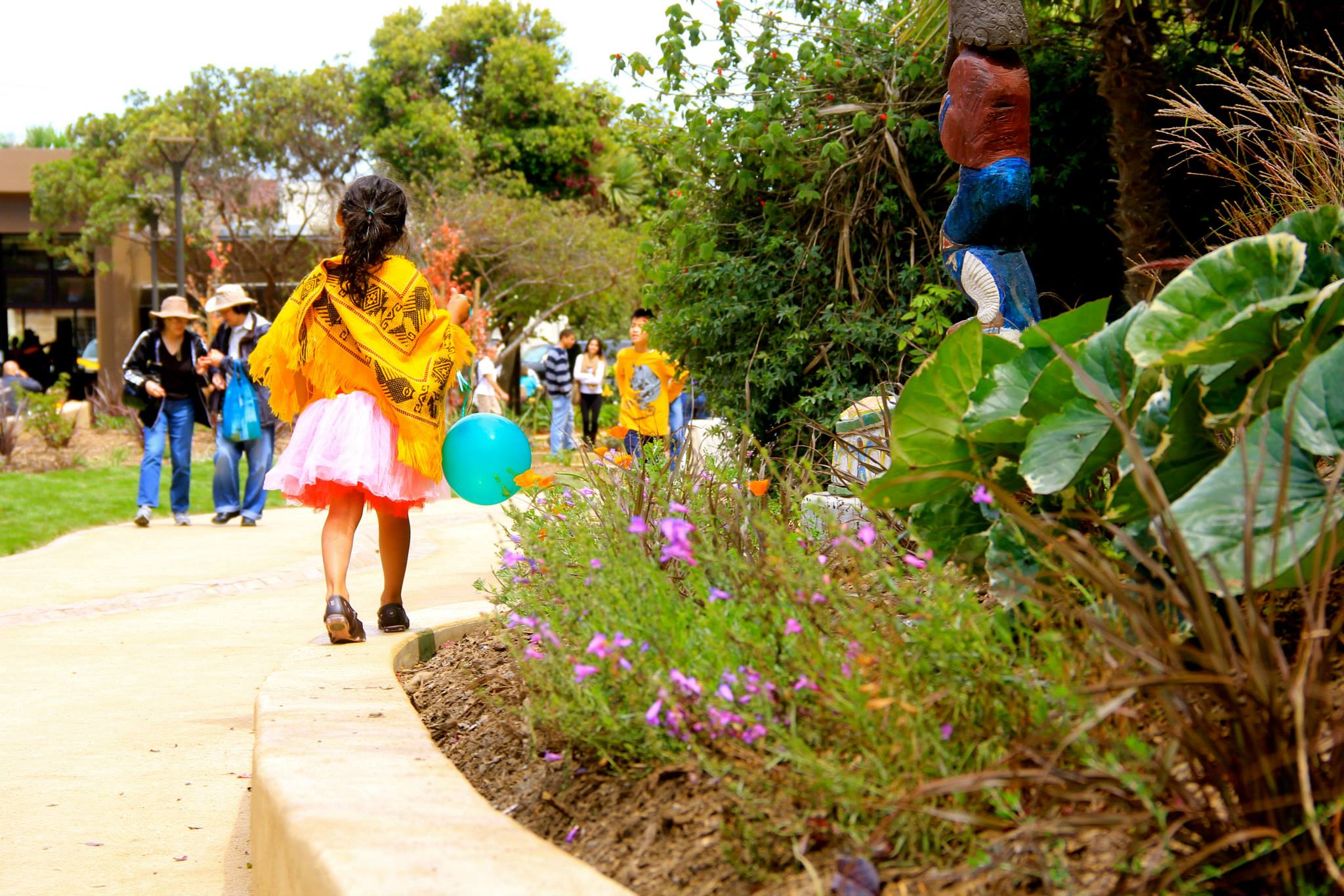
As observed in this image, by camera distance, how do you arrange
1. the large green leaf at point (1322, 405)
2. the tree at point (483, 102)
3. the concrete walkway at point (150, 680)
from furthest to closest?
the tree at point (483, 102), the concrete walkway at point (150, 680), the large green leaf at point (1322, 405)

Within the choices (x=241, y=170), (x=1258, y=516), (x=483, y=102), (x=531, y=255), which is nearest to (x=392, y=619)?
(x=1258, y=516)

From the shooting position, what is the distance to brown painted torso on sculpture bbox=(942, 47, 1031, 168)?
5.47 meters

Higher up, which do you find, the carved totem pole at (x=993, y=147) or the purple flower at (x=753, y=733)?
the carved totem pole at (x=993, y=147)

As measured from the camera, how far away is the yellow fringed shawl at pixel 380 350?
4922 mm

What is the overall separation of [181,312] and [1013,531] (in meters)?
9.60

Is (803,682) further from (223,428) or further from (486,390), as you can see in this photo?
(486,390)

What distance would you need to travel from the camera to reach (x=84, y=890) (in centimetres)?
296

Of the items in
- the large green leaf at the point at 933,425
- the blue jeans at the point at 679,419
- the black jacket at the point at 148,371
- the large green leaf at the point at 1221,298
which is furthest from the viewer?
the black jacket at the point at 148,371

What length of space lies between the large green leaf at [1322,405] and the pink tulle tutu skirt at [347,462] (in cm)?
338

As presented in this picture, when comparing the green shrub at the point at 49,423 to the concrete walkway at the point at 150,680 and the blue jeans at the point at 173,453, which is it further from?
the concrete walkway at the point at 150,680

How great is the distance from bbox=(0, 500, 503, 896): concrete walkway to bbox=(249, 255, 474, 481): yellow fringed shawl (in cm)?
102

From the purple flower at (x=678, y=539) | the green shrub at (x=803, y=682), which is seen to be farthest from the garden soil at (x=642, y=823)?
the purple flower at (x=678, y=539)

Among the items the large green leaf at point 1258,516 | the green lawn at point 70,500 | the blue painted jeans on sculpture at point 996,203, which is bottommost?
the green lawn at point 70,500

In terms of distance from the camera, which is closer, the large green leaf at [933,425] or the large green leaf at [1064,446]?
the large green leaf at [1064,446]
